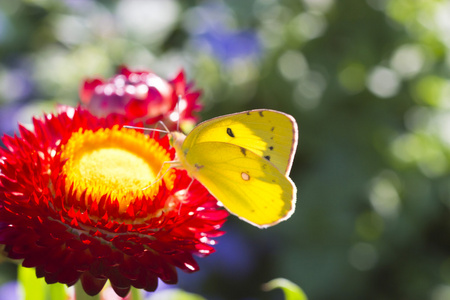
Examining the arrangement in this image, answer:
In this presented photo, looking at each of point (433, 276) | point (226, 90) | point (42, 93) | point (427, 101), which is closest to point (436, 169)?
point (427, 101)

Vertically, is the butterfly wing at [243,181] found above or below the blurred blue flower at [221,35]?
above

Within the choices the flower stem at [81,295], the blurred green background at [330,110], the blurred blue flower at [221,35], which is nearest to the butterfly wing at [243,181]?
the flower stem at [81,295]

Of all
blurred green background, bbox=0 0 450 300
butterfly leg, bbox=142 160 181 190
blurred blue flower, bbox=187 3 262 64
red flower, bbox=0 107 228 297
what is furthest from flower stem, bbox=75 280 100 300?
blurred blue flower, bbox=187 3 262 64

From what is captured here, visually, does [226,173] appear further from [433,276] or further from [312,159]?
[433,276]

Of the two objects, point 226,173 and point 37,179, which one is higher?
point 37,179

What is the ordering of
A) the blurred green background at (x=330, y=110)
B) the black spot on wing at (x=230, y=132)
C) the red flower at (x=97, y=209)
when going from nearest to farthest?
the red flower at (x=97, y=209) < the black spot on wing at (x=230, y=132) < the blurred green background at (x=330, y=110)

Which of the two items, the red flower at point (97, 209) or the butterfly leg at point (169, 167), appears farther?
the butterfly leg at point (169, 167)

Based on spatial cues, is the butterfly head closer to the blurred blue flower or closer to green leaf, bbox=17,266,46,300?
green leaf, bbox=17,266,46,300

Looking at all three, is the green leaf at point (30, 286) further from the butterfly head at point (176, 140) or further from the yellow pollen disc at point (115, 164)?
the butterfly head at point (176, 140)
